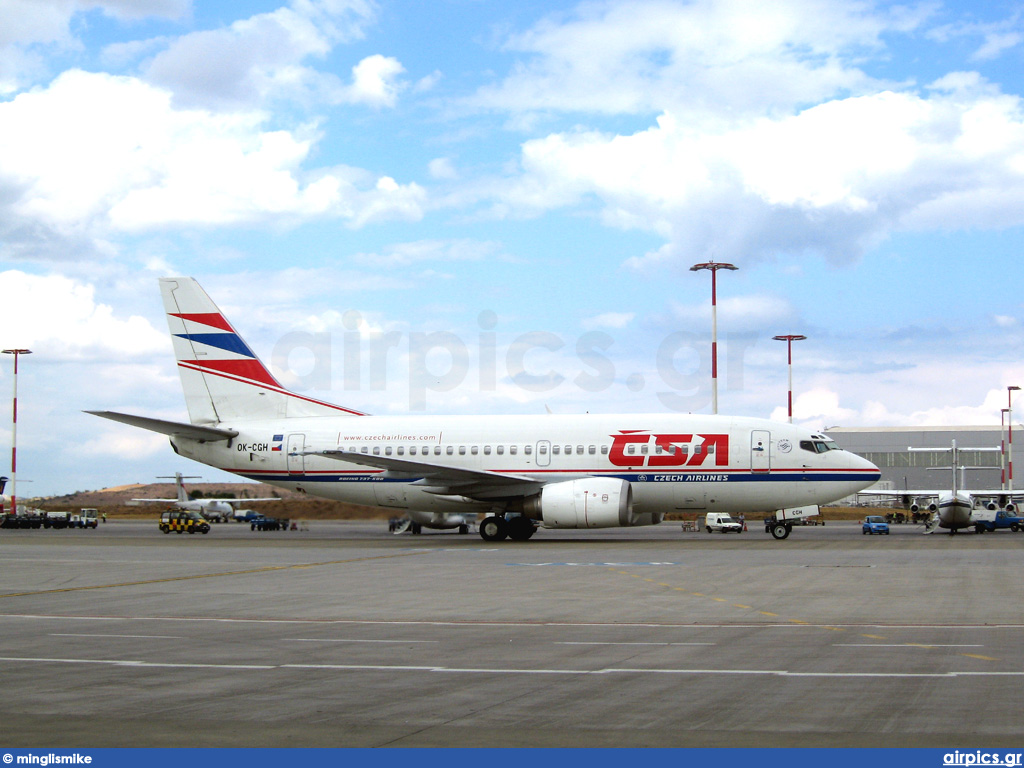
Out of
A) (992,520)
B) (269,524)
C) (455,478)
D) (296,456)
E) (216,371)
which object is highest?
(216,371)

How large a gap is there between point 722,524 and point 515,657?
47.0m

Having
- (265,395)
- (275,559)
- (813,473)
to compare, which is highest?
(265,395)

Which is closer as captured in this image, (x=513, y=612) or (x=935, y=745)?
(x=935, y=745)

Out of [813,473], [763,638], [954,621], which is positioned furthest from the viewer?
[813,473]

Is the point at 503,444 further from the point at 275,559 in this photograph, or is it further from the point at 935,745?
the point at 935,745

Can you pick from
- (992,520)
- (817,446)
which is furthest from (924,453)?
(817,446)

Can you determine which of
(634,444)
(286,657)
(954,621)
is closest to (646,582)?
(954,621)

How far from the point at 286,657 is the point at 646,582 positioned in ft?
34.4

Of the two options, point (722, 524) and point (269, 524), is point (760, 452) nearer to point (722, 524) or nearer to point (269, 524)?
point (722, 524)

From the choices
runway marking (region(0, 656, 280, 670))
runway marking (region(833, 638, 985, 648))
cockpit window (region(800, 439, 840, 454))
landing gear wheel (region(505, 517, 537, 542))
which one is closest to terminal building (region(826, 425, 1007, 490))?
cockpit window (region(800, 439, 840, 454))

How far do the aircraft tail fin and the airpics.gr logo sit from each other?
11936 mm

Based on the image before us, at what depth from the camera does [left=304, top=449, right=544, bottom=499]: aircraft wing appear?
34438 millimetres

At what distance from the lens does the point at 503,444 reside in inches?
1462

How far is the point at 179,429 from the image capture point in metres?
38.8
